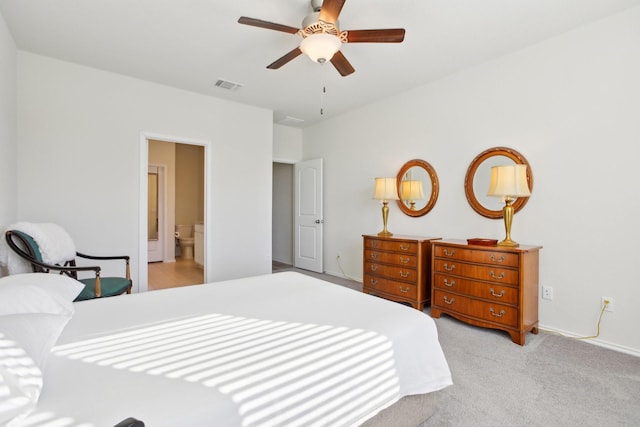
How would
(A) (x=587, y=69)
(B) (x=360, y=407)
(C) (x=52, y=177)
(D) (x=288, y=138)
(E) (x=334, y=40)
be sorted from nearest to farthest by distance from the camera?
(B) (x=360, y=407) → (E) (x=334, y=40) → (A) (x=587, y=69) → (C) (x=52, y=177) → (D) (x=288, y=138)

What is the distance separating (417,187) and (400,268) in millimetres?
1057

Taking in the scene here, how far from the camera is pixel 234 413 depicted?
2.92 ft

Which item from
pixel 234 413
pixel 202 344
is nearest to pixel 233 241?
pixel 202 344

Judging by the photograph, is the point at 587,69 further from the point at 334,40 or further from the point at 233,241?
the point at 233,241

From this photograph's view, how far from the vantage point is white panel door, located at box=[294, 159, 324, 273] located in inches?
212

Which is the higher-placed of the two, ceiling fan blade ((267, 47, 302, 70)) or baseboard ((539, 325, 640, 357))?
ceiling fan blade ((267, 47, 302, 70))

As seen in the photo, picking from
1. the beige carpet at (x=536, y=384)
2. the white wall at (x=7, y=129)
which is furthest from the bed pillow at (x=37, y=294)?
the beige carpet at (x=536, y=384)

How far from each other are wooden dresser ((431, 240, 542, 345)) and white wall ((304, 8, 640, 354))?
0.32 m

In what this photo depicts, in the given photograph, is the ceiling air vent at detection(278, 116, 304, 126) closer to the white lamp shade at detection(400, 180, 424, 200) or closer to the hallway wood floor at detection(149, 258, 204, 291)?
the white lamp shade at detection(400, 180, 424, 200)

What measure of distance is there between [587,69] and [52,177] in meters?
5.24

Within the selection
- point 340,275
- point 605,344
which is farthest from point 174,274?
point 605,344

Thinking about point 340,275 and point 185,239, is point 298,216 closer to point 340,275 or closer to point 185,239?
point 340,275

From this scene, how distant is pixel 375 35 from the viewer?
7.39 feet

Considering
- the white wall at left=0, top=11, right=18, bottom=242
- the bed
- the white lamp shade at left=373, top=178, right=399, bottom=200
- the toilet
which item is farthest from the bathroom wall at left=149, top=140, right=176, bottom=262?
the bed
